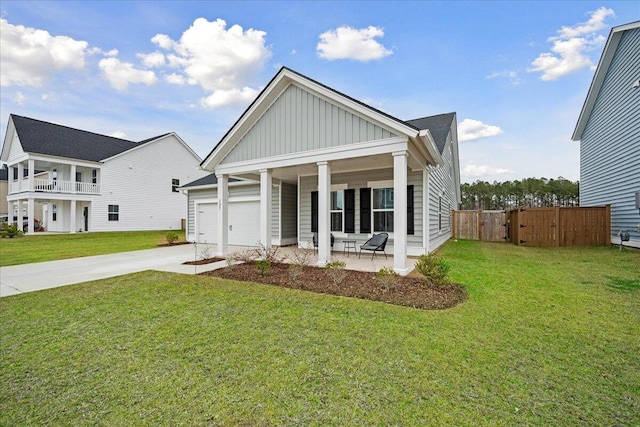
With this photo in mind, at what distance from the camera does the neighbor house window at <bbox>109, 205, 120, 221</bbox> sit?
70.2 feet

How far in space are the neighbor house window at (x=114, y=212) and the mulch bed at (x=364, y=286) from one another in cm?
1944

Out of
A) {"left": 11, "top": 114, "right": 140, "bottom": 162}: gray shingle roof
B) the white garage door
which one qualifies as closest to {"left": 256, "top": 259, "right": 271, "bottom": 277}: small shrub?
the white garage door

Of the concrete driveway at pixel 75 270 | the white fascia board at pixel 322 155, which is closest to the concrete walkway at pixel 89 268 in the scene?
the concrete driveway at pixel 75 270

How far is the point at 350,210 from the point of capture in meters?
10.5

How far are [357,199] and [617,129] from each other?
11.5 metres

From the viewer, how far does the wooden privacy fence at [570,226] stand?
1165cm

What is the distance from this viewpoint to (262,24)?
1173cm

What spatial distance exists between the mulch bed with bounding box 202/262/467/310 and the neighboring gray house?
9.43 metres

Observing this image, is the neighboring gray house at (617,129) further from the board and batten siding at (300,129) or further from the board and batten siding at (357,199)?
the board and batten siding at (300,129)

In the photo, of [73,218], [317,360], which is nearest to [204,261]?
[317,360]

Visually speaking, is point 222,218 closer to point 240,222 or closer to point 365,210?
point 240,222

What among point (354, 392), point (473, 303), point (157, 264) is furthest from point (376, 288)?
point (157, 264)

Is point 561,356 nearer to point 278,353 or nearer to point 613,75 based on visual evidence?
point 278,353

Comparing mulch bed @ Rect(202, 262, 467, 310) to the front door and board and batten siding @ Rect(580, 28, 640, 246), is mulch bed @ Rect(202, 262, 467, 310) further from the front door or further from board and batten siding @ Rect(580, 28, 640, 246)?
the front door
